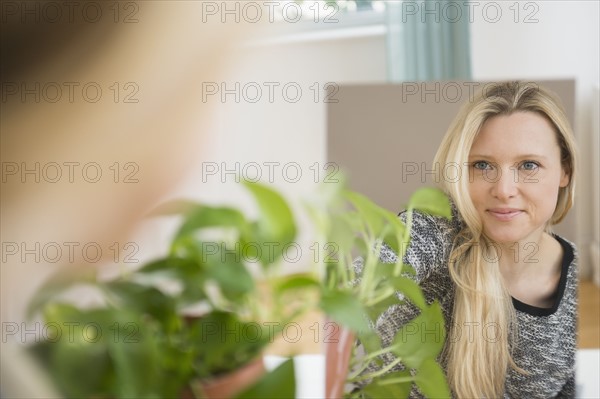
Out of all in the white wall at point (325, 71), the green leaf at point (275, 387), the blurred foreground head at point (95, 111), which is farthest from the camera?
the white wall at point (325, 71)

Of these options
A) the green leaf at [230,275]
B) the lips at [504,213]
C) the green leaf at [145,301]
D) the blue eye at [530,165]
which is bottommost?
the green leaf at [145,301]

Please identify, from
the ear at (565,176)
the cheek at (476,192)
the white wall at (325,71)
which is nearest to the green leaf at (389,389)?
the cheek at (476,192)

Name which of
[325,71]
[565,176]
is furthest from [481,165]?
[325,71]

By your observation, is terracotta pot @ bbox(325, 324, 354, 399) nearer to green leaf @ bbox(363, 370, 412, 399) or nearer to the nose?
green leaf @ bbox(363, 370, 412, 399)

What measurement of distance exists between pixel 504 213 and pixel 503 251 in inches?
2.2

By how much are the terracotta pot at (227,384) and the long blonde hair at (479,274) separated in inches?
25.6

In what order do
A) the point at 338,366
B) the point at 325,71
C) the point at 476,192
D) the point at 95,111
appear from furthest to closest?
the point at 325,71 < the point at 476,192 < the point at 338,366 < the point at 95,111

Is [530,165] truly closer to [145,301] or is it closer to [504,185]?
[504,185]

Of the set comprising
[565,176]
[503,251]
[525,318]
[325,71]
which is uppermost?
[325,71]

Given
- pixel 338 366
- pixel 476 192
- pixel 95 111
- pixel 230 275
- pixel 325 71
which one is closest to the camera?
pixel 95 111

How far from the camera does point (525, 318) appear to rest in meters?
1.02

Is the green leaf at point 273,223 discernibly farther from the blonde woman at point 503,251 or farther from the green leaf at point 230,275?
the blonde woman at point 503,251

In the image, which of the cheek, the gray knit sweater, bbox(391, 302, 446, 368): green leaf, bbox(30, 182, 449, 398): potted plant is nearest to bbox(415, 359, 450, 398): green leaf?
bbox(391, 302, 446, 368): green leaf

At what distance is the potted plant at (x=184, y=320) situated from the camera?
0.31 metres
